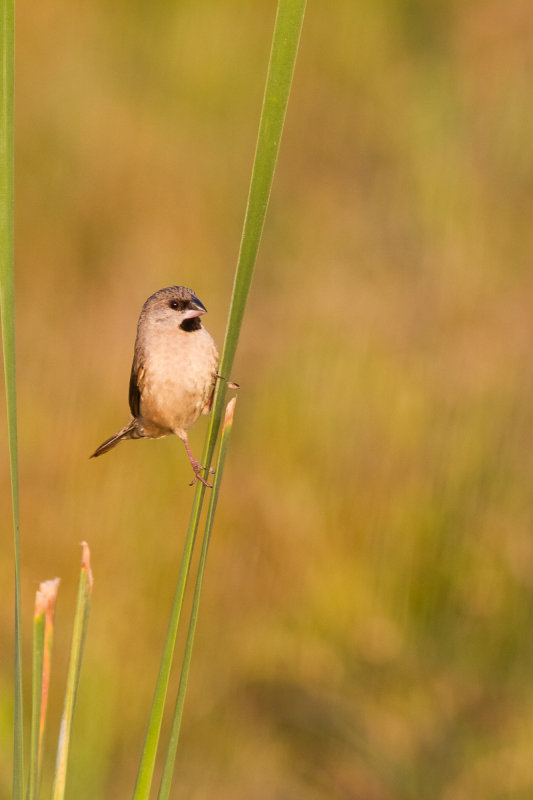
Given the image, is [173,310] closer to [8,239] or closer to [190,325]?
[190,325]

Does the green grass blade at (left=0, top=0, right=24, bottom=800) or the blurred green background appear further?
the blurred green background

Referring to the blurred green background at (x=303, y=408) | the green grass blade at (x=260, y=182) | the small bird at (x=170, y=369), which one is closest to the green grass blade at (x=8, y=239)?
the green grass blade at (x=260, y=182)

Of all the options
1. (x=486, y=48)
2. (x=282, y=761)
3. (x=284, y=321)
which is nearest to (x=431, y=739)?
(x=282, y=761)

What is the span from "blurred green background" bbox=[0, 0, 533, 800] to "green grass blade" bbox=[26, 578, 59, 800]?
9.14 feet

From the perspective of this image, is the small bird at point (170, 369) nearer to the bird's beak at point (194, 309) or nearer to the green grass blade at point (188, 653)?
the bird's beak at point (194, 309)

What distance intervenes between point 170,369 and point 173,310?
0.40 ft

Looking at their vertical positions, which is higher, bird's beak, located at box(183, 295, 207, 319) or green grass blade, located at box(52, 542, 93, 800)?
bird's beak, located at box(183, 295, 207, 319)

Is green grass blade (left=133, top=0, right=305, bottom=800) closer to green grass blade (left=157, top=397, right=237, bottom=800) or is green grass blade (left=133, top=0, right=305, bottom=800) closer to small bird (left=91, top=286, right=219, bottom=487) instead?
green grass blade (left=157, top=397, right=237, bottom=800)

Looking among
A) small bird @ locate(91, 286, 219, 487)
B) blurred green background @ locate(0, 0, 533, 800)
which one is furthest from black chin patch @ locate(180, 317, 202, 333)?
blurred green background @ locate(0, 0, 533, 800)

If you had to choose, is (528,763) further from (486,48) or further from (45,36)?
(45,36)

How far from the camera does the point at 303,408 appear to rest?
4.33m

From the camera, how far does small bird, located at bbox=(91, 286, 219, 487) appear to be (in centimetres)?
122

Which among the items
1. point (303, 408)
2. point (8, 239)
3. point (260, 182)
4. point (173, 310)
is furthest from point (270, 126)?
point (303, 408)

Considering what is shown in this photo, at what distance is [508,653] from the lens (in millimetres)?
4184
